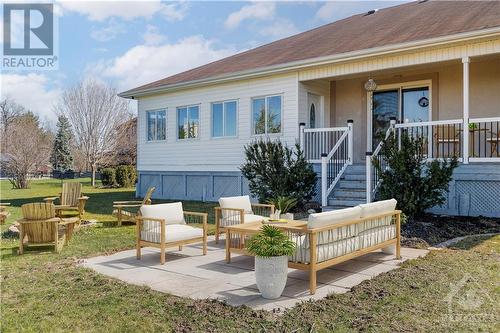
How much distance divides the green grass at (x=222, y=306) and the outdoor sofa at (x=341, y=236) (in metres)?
0.44

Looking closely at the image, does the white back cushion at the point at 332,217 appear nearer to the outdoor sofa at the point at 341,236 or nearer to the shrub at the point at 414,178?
the outdoor sofa at the point at 341,236

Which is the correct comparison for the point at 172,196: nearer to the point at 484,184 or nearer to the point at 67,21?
the point at 67,21

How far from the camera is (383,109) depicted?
1303 cm

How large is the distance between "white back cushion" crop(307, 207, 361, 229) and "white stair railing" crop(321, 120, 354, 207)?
16.8 feet

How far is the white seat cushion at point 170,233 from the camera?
620 cm

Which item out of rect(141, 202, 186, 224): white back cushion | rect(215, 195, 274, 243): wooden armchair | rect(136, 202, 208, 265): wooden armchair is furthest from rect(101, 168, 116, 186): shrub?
rect(136, 202, 208, 265): wooden armchair

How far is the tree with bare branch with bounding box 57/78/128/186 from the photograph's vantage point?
30.1 meters

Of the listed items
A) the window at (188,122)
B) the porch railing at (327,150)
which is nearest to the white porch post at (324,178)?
the porch railing at (327,150)

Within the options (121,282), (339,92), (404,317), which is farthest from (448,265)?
(339,92)

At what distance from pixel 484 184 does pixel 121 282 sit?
8185 mm

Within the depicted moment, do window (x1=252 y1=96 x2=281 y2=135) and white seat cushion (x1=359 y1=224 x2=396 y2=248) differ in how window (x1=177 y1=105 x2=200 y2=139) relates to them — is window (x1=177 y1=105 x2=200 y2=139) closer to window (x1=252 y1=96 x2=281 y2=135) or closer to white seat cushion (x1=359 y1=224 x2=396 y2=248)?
window (x1=252 y1=96 x2=281 y2=135)

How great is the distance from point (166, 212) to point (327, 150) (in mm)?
6810

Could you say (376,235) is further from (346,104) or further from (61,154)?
(61,154)

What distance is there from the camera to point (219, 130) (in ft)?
48.3
